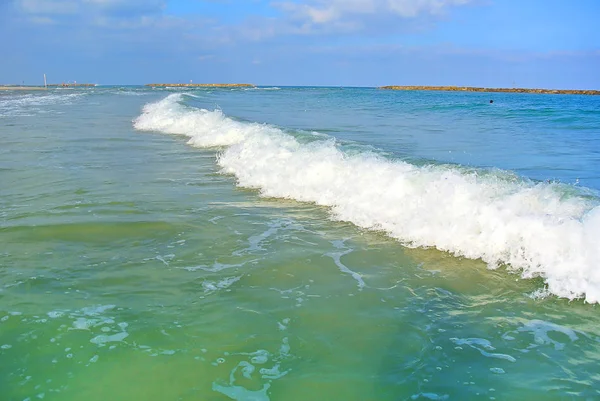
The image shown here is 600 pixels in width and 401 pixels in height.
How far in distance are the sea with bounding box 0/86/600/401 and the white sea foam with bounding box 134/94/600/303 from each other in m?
0.02

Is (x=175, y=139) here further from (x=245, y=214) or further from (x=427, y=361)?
(x=427, y=361)

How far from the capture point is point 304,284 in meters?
4.71

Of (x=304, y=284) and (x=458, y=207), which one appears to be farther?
(x=458, y=207)

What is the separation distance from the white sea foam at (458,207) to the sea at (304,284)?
0.08 ft

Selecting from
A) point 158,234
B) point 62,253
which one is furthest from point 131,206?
point 62,253

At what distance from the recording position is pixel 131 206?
24.2 ft

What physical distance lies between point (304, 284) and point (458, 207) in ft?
8.49

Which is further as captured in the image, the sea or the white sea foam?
the white sea foam

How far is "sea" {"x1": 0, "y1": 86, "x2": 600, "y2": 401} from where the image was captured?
317 centimetres

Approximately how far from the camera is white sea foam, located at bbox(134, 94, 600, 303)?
16.2 feet

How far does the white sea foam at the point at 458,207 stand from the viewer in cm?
493

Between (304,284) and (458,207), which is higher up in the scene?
(458,207)

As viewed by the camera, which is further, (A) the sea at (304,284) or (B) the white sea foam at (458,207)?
(B) the white sea foam at (458,207)

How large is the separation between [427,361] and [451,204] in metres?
3.32
